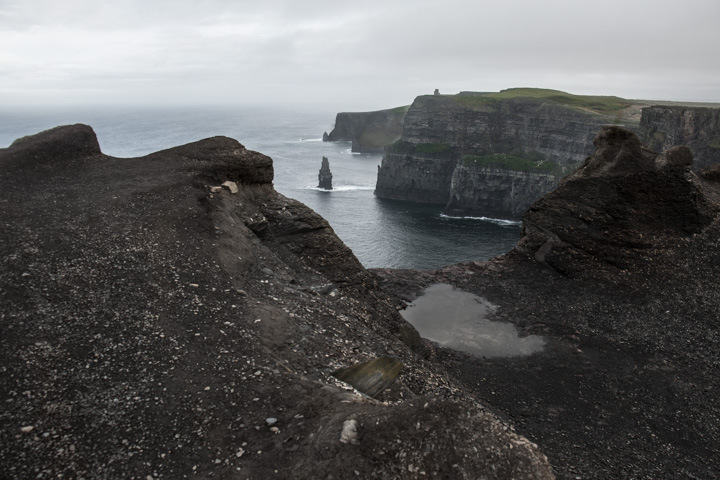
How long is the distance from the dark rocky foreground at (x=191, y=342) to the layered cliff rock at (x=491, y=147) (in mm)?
84119

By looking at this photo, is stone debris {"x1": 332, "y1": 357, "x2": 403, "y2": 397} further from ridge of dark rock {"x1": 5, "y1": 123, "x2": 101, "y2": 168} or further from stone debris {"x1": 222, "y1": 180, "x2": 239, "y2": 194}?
ridge of dark rock {"x1": 5, "y1": 123, "x2": 101, "y2": 168}

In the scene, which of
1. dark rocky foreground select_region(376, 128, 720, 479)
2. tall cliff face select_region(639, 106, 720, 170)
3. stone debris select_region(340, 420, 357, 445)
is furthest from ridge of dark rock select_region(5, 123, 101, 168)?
tall cliff face select_region(639, 106, 720, 170)

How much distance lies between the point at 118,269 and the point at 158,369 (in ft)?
21.5

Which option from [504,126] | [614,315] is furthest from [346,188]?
[614,315]

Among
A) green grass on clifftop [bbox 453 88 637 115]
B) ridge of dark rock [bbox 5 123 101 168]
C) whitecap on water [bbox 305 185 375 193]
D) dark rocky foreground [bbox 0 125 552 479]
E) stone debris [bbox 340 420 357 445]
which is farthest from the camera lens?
whitecap on water [bbox 305 185 375 193]

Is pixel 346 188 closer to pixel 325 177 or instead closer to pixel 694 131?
pixel 325 177

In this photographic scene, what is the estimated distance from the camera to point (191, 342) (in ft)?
56.2

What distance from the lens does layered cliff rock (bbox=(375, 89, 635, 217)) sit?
104125 millimetres

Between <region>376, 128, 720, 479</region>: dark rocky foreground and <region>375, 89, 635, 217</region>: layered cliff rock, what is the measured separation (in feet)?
209

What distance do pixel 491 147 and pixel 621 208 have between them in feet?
269

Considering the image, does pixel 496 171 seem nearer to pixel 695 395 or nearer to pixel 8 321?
pixel 695 395

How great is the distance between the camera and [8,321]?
660 inches

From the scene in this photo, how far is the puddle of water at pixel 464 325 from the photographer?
32.0m

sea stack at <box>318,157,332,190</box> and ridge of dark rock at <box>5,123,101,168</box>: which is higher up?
ridge of dark rock at <box>5,123,101,168</box>
